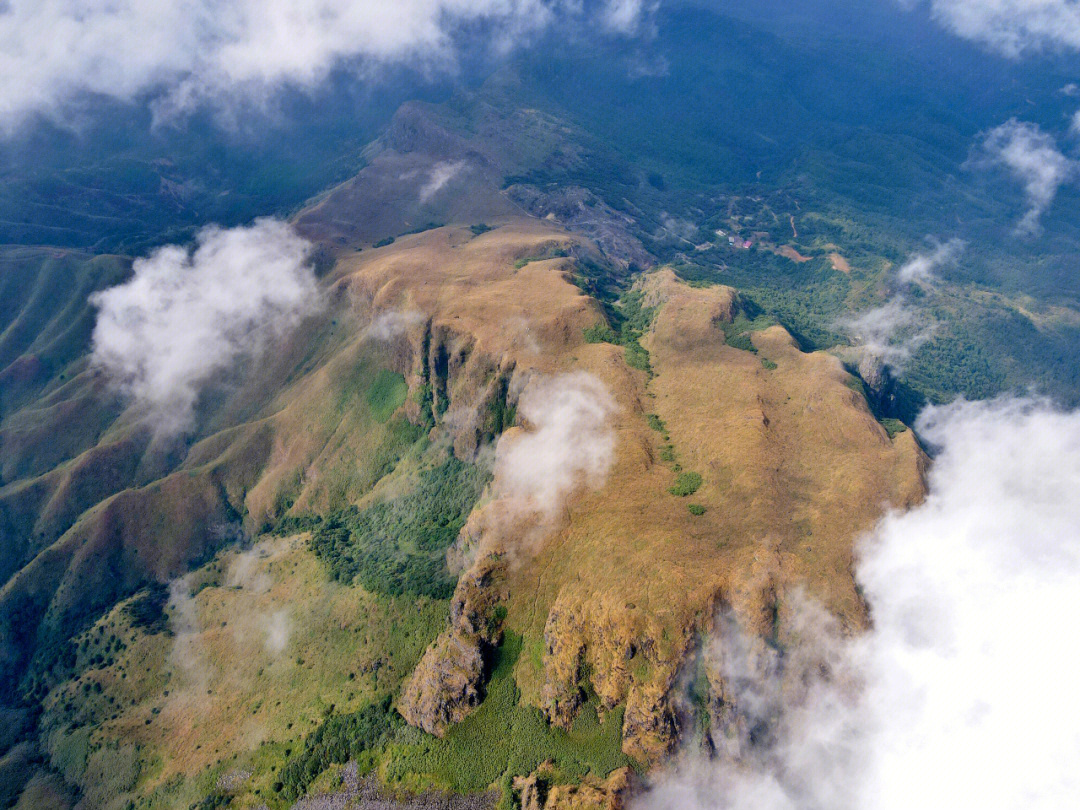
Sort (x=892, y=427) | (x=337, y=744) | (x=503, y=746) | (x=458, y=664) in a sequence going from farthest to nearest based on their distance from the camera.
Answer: (x=892, y=427) → (x=337, y=744) → (x=458, y=664) → (x=503, y=746)

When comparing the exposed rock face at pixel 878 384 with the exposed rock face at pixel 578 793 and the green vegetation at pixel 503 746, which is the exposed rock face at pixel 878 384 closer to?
the green vegetation at pixel 503 746

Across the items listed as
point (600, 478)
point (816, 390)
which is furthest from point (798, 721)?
point (816, 390)

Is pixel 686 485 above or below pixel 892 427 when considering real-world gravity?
above

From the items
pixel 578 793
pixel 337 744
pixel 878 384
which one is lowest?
pixel 337 744

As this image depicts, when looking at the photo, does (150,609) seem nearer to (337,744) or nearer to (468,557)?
(337,744)

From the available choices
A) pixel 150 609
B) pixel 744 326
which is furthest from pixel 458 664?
Answer: pixel 744 326

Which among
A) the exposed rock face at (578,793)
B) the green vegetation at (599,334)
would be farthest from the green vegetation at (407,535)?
the green vegetation at (599,334)
